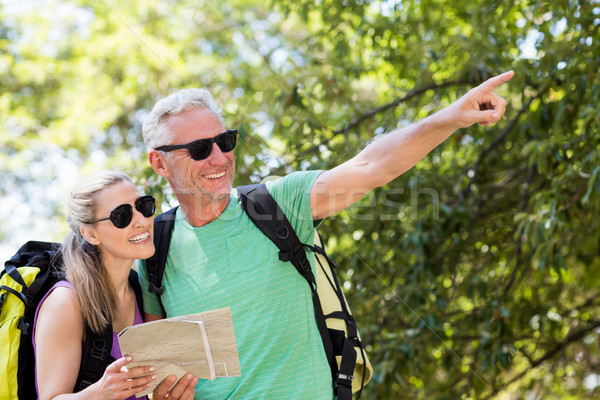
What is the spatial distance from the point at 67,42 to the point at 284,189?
34.9ft

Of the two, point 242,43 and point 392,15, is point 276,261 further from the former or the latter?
point 242,43

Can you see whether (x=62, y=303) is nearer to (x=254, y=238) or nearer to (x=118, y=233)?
(x=118, y=233)

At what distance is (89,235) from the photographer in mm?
2111

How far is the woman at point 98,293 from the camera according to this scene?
1.82 meters

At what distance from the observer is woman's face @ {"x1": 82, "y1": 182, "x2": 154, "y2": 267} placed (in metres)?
2.09

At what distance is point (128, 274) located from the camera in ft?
7.16

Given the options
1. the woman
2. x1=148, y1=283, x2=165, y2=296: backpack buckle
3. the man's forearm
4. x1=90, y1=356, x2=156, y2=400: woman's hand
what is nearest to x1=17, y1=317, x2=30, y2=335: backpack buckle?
the woman

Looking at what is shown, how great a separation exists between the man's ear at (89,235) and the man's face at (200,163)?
36cm

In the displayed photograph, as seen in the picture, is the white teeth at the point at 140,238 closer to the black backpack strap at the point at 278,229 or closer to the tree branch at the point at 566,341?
the black backpack strap at the point at 278,229

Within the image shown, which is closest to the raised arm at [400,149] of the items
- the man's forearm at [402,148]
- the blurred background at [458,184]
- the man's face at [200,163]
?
the man's forearm at [402,148]

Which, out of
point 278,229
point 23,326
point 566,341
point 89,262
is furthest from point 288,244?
point 566,341

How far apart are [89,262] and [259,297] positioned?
1.91 ft

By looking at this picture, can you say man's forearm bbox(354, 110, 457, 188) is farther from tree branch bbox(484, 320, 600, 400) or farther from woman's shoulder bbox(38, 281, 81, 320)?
tree branch bbox(484, 320, 600, 400)

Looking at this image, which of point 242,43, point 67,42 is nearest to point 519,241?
point 242,43
